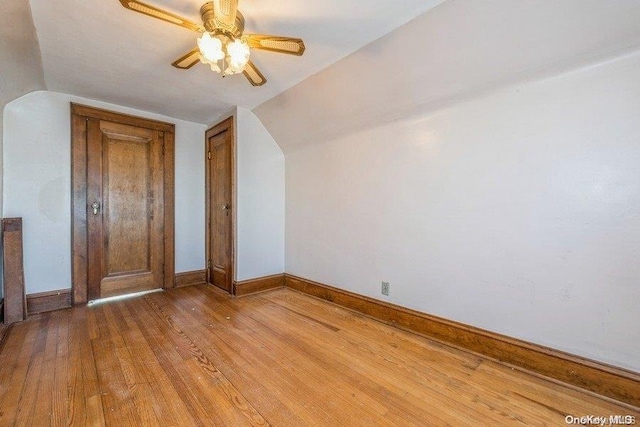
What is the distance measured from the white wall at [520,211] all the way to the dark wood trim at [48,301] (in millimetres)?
3001

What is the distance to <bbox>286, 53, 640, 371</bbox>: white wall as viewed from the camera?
1420mm

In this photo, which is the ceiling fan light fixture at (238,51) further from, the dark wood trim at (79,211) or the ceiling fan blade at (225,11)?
the dark wood trim at (79,211)

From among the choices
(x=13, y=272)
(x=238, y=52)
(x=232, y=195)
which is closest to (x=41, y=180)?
(x=13, y=272)

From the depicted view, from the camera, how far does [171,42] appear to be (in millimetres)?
1862

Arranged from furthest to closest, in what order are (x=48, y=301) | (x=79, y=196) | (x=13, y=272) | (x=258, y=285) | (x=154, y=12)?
(x=258, y=285) < (x=79, y=196) < (x=48, y=301) < (x=13, y=272) < (x=154, y=12)

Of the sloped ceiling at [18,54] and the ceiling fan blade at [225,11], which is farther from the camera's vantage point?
the sloped ceiling at [18,54]

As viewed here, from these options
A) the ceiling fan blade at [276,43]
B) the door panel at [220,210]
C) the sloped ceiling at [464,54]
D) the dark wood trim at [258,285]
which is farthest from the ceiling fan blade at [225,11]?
the dark wood trim at [258,285]

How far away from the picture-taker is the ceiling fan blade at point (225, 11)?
1346 mm

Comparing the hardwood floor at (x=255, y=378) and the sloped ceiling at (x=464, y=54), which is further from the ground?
the sloped ceiling at (x=464, y=54)

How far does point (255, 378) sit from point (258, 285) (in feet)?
5.56

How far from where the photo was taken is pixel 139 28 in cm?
172

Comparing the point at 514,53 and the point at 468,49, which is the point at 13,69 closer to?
the point at 468,49

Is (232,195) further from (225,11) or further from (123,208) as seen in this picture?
(225,11)

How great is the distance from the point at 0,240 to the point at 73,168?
866mm
